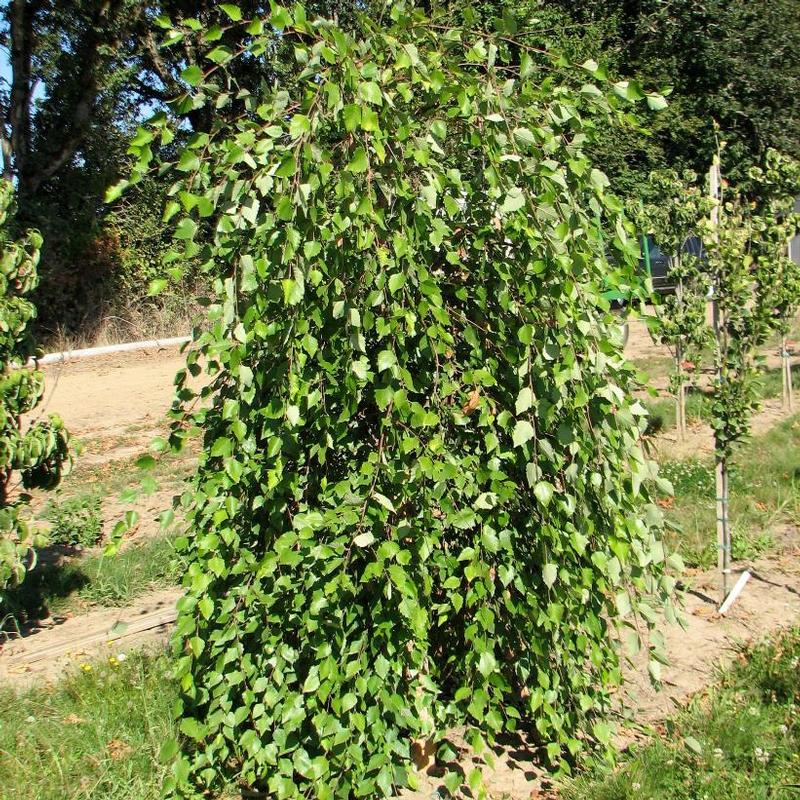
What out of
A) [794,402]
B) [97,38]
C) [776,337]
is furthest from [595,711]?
[97,38]

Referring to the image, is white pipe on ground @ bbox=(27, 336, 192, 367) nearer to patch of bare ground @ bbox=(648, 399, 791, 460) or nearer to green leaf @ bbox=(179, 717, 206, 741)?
patch of bare ground @ bbox=(648, 399, 791, 460)

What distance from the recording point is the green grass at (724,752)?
3.00 meters

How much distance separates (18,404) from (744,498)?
15.0 feet

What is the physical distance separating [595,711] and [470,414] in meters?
1.20

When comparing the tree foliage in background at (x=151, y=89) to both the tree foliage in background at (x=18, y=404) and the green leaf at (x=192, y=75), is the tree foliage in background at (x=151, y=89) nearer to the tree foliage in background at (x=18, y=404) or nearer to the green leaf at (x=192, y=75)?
the tree foliage in background at (x=18, y=404)

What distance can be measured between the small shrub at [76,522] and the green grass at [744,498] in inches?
147

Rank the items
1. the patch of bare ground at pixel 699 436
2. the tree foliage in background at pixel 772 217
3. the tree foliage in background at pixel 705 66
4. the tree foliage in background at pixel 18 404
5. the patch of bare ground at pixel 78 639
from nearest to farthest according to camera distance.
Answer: the tree foliage in background at pixel 18 404 < the patch of bare ground at pixel 78 639 < the tree foliage in background at pixel 772 217 < the patch of bare ground at pixel 699 436 < the tree foliage in background at pixel 705 66

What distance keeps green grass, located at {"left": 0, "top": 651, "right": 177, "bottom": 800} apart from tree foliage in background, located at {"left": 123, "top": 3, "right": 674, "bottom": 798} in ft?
1.28

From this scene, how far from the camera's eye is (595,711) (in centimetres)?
327

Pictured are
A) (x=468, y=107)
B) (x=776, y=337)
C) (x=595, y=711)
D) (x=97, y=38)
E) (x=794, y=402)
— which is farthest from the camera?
(x=97, y=38)

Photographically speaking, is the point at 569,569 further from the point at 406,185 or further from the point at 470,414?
the point at 406,185

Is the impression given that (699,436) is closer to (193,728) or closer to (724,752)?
(724,752)

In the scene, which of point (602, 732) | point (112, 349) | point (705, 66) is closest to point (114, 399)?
point (112, 349)

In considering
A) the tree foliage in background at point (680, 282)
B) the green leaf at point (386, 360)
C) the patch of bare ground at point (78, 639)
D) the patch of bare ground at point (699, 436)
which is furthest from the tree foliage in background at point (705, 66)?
the green leaf at point (386, 360)
